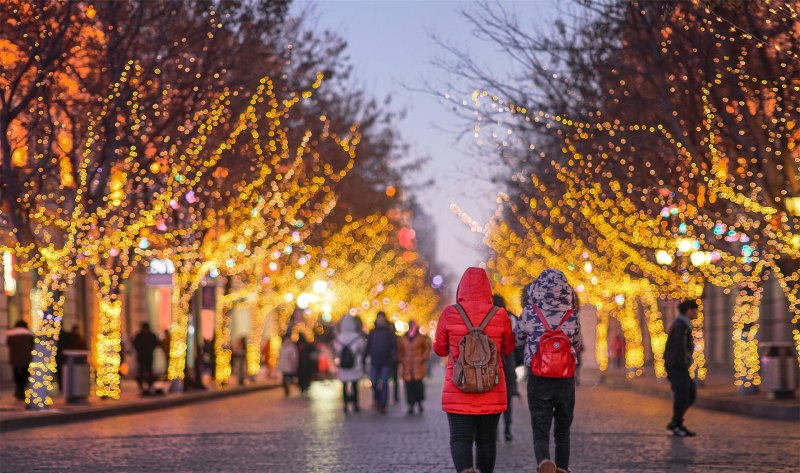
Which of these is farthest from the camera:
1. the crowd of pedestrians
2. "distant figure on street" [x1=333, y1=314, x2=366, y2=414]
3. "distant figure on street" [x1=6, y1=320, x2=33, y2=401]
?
"distant figure on street" [x1=6, y1=320, x2=33, y2=401]

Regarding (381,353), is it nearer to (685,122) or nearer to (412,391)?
(412,391)

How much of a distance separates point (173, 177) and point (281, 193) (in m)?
11.8

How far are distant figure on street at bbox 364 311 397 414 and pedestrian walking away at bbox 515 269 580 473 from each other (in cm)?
1494

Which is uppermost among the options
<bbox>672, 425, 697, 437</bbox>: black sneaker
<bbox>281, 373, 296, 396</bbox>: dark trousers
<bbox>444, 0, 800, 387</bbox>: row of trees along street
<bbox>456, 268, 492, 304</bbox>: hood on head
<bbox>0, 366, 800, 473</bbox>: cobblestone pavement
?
<bbox>444, 0, 800, 387</bbox>: row of trees along street

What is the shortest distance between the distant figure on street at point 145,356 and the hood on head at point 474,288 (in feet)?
77.0

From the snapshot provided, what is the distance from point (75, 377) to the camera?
27547 millimetres

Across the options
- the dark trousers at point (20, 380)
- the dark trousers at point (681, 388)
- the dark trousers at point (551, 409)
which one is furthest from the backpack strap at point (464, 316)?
the dark trousers at point (20, 380)

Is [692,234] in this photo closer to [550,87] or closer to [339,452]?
[550,87]

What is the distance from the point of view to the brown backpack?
10078mm

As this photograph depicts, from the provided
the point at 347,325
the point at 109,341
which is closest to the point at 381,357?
the point at 347,325

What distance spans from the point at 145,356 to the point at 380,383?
849 centimetres

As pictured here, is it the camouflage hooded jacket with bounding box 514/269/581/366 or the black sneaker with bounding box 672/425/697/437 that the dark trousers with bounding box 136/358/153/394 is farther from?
the camouflage hooded jacket with bounding box 514/269/581/366

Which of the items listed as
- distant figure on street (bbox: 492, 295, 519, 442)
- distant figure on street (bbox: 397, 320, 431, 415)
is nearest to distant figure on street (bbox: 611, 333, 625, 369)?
distant figure on street (bbox: 397, 320, 431, 415)

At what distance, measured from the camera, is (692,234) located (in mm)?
36250
